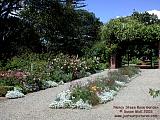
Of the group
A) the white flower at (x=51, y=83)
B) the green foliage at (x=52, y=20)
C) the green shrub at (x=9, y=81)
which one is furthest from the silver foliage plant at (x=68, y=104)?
the green foliage at (x=52, y=20)

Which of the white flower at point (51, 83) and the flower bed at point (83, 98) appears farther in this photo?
the white flower at point (51, 83)

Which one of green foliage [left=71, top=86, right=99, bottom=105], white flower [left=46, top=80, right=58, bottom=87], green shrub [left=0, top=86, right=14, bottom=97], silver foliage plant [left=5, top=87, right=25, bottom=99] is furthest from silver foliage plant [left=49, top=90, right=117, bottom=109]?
white flower [left=46, top=80, right=58, bottom=87]

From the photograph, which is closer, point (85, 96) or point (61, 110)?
point (61, 110)

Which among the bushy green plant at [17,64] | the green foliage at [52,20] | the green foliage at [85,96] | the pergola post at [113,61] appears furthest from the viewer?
the green foliage at [52,20]

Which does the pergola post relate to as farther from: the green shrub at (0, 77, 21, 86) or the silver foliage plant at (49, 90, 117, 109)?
the silver foliage plant at (49, 90, 117, 109)

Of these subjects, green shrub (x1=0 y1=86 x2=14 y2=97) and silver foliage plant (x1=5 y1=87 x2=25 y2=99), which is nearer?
silver foliage plant (x1=5 y1=87 x2=25 y2=99)

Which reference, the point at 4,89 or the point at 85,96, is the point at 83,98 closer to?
the point at 85,96

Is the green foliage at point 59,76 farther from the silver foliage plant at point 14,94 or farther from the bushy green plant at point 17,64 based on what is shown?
the silver foliage plant at point 14,94

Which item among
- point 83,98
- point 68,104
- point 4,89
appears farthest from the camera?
point 4,89

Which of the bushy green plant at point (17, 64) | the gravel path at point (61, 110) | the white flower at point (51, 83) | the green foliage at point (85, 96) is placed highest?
the bushy green plant at point (17, 64)

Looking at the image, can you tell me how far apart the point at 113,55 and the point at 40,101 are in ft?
71.2

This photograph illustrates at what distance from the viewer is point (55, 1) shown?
3975 cm

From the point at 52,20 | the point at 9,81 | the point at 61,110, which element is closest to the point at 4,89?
the point at 9,81

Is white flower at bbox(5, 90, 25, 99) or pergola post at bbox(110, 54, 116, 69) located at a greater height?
pergola post at bbox(110, 54, 116, 69)
